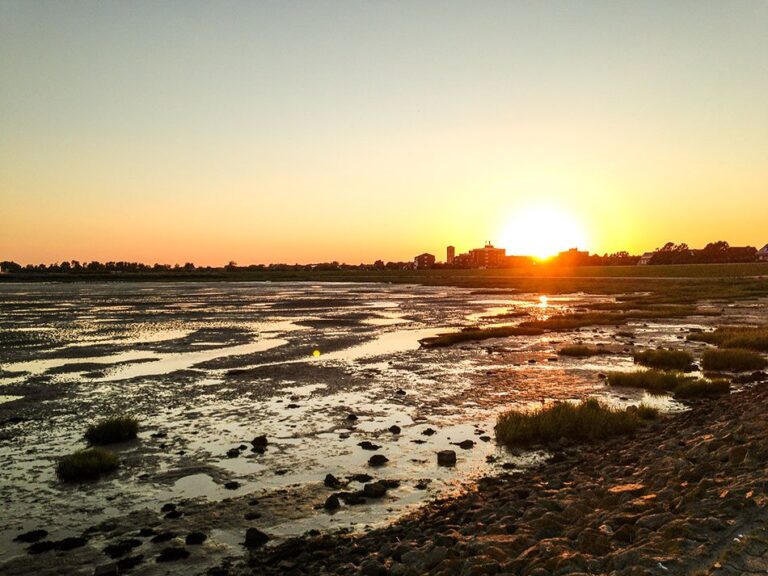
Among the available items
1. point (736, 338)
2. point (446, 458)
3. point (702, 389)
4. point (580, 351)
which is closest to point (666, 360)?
point (580, 351)

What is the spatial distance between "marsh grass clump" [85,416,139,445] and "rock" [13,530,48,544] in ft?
17.9

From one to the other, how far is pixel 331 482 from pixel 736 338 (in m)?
28.1

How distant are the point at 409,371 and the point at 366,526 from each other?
16033mm

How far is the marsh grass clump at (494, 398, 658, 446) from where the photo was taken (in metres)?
14.9

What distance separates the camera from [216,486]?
1213cm

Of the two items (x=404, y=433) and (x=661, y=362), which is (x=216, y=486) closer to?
(x=404, y=433)

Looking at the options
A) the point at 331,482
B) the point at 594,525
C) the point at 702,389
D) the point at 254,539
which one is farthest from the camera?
the point at 702,389

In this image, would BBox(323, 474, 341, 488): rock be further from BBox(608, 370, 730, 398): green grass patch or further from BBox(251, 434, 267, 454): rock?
BBox(608, 370, 730, 398): green grass patch

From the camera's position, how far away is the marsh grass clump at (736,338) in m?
29.1

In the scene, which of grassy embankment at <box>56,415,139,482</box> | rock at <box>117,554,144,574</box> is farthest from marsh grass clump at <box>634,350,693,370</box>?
rock at <box>117,554,144,574</box>

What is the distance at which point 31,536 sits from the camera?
32.0 ft

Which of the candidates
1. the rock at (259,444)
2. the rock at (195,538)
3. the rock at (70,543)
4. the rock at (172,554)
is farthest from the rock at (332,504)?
the rock at (70,543)

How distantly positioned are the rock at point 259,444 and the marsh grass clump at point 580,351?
19763 mm

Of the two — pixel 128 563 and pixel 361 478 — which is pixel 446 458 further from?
pixel 128 563
